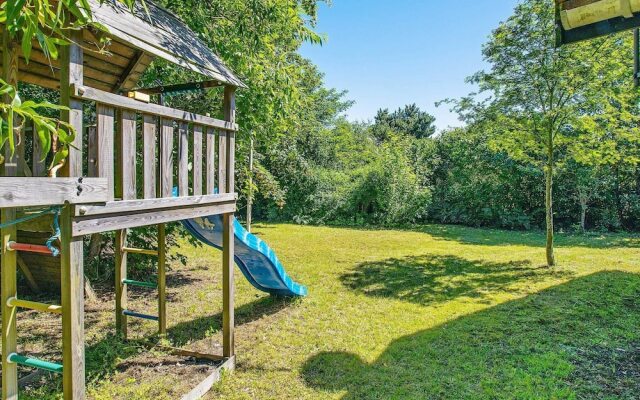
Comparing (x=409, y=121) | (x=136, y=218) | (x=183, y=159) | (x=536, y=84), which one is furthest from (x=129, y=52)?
(x=409, y=121)

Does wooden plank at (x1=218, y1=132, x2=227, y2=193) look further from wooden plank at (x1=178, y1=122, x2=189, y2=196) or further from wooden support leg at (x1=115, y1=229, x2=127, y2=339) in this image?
wooden support leg at (x1=115, y1=229, x2=127, y2=339)

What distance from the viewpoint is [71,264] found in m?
2.10

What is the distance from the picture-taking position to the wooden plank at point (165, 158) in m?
2.89

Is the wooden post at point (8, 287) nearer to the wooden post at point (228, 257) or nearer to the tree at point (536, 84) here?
the wooden post at point (228, 257)

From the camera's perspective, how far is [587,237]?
11586mm

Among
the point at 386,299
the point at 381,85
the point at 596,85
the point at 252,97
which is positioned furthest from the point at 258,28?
the point at 381,85

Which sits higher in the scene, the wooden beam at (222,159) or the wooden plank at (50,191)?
the wooden beam at (222,159)

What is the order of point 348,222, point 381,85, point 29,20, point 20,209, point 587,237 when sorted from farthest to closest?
point 381,85, point 348,222, point 587,237, point 20,209, point 29,20

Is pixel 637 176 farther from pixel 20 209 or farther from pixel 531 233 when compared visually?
pixel 20 209

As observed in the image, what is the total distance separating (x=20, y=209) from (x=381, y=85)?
910 inches

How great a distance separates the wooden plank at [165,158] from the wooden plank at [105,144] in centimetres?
53

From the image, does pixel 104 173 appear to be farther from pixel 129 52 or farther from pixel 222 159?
pixel 129 52

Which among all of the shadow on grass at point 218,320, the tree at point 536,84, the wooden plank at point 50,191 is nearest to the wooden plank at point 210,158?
the wooden plank at point 50,191

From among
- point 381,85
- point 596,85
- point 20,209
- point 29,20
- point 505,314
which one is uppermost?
point 381,85
